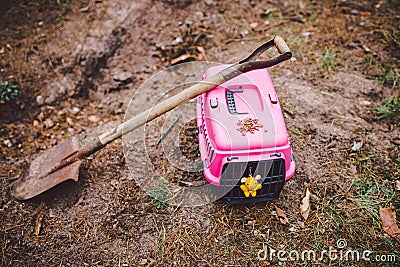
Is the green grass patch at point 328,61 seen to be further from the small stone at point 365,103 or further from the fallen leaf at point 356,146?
the fallen leaf at point 356,146

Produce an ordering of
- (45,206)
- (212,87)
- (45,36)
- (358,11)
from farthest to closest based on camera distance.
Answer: (358,11) → (45,36) → (45,206) → (212,87)

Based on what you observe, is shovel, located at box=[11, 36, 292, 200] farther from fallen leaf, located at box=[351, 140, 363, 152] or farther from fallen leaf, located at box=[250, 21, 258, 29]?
fallen leaf, located at box=[250, 21, 258, 29]

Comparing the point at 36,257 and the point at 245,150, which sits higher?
Result: the point at 245,150

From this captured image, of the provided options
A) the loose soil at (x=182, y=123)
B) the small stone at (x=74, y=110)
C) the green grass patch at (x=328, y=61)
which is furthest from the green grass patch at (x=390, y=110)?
the small stone at (x=74, y=110)

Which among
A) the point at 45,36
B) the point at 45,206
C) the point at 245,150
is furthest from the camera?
the point at 45,36

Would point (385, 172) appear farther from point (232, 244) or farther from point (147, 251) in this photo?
point (147, 251)

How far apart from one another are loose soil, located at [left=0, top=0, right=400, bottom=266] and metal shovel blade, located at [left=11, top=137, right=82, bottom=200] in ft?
0.23

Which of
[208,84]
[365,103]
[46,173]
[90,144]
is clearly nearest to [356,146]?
[365,103]

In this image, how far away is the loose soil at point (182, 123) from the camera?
2285 mm

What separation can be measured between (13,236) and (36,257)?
0.21 meters

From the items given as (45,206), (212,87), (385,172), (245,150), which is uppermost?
(212,87)

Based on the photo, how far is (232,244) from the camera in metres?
2.26

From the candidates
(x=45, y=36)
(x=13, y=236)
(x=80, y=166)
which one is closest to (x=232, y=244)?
(x=80, y=166)

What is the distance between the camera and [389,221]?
2.32m
